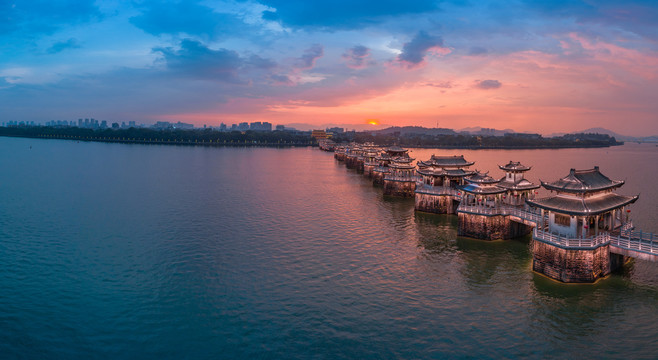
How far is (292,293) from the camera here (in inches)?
914

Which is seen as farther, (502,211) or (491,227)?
(502,211)

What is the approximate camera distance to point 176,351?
17.3m

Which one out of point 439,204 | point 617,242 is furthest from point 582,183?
point 439,204

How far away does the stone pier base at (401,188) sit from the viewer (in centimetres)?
5816

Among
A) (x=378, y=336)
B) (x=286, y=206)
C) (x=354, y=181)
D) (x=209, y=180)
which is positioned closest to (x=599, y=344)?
(x=378, y=336)

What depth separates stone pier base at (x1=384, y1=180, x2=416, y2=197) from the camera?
5816 cm

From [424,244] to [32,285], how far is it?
3018 cm

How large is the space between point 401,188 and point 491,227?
2519cm

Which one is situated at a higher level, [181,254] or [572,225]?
[572,225]

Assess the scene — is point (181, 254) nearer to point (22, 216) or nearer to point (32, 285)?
point (32, 285)

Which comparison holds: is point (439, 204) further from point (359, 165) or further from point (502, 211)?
point (359, 165)

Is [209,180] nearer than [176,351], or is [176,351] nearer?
[176,351]

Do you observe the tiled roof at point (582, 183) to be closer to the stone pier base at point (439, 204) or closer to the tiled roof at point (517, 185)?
the tiled roof at point (517, 185)

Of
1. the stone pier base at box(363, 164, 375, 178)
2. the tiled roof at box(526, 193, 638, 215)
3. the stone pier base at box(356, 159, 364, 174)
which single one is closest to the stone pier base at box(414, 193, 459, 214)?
the tiled roof at box(526, 193, 638, 215)
